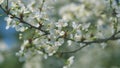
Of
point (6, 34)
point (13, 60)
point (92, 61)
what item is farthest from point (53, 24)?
point (6, 34)

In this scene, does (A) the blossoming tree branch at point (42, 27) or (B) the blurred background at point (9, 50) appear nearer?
(A) the blossoming tree branch at point (42, 27)

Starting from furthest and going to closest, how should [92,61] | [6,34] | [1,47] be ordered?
[6,34] < [1,47] < [92,61]

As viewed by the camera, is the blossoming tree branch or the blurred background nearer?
the blossoming tree branch

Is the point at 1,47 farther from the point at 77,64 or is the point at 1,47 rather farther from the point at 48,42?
the point at 48,42

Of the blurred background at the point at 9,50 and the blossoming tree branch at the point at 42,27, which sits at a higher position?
the blossoming tree branch at the point at 42,27

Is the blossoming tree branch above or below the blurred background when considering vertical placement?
above

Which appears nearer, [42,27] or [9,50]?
[42,27]

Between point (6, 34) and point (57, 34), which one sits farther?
point (6, 34)

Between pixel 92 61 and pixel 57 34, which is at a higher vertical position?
pixel 57 34

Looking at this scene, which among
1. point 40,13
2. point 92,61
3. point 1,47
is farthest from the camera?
point 1,47

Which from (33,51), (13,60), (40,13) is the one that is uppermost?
(40,13)
